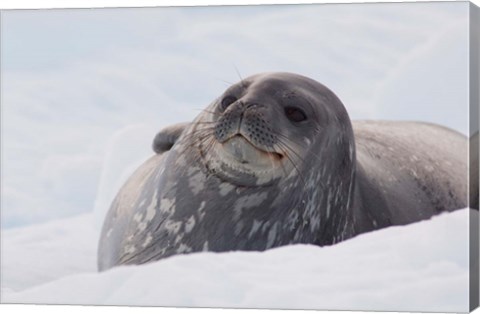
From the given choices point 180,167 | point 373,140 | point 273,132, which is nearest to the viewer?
point 273,132

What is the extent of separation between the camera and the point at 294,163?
24.1ft

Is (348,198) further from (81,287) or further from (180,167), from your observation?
(81,287)

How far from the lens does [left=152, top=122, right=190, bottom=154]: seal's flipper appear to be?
26.3 ft

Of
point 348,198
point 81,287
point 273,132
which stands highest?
point 273,132

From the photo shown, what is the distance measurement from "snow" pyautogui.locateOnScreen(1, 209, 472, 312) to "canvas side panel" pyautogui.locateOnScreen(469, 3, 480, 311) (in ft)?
0.26

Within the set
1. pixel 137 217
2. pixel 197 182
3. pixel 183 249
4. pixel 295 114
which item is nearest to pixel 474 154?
pixel 295 114

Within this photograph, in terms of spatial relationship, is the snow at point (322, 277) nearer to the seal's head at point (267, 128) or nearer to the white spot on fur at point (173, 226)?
the white spot on fur at point (173, 226)

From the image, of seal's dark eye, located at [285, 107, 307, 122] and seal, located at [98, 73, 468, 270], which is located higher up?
seal's dark eye, located at [285, 107, 307, 122]

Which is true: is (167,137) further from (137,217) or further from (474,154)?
(474,154)

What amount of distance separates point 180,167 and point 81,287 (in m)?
1.06

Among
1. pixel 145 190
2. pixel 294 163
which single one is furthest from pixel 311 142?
pixel 145 190

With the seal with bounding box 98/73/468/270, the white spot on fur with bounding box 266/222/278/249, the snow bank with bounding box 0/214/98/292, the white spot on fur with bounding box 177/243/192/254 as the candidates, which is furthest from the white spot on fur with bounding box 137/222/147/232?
the white spot on fur with bounding box 266/222/278/249

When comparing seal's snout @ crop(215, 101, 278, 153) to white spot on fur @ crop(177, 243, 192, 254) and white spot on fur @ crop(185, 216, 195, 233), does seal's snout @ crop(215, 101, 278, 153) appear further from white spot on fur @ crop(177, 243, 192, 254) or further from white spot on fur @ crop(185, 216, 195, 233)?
white spot on fur @ crop(177, 243, 192, 254)

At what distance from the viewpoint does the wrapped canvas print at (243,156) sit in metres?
7.47
